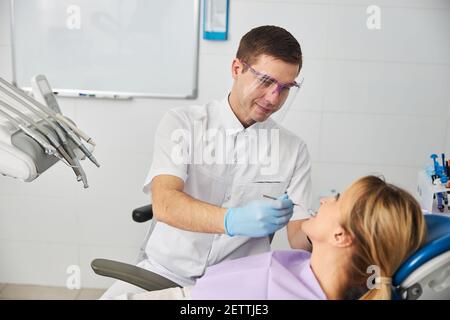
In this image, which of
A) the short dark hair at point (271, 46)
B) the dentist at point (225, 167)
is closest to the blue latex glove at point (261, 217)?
the dentist at point (225, 167)

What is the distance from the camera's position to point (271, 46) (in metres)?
1.14

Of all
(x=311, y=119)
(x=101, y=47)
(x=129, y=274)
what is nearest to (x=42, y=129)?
(x=129, y=274)

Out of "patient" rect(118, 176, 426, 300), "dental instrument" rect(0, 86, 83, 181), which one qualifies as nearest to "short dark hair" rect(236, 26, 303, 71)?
"patient" rect(118, 176, 426, 300)

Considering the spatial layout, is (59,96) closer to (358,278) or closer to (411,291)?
(358,278)

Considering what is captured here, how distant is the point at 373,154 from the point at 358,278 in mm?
769

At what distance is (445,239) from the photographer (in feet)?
2.77

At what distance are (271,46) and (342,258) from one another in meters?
0.52

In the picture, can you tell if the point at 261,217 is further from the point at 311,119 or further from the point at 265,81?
the point at 311,119

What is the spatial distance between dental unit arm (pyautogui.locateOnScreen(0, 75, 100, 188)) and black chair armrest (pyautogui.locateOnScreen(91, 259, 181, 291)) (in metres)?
0.22

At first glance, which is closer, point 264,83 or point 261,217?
point 261,217

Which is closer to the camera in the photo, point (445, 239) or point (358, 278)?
point (445, 239)

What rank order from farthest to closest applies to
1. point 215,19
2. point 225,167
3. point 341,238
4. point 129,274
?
point 215,19
point 225,167
point 129,274
point 341,238

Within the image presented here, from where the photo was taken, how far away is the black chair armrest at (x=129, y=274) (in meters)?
1.09

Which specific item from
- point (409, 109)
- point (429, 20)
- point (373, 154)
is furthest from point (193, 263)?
point (429, 20)
